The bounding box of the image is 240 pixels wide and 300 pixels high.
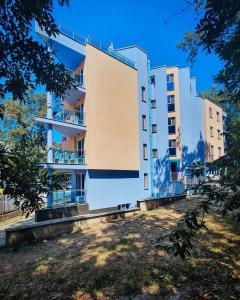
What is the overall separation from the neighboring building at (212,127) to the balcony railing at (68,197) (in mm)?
20427

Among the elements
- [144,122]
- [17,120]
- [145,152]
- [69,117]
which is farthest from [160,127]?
[17,120]

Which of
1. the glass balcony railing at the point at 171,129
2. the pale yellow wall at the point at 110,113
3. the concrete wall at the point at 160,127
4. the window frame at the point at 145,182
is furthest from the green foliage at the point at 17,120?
the glass balcony railing at the point at 171,129

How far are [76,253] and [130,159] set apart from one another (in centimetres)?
Result: 1661

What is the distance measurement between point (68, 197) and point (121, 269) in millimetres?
13793

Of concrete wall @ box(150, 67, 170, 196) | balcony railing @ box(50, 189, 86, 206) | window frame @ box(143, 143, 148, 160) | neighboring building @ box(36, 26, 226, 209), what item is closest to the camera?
balcony railing @ box(50, 189, 86, 206)

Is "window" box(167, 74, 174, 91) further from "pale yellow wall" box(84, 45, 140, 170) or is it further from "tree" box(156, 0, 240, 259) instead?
"tree" box(156, 0, 240, 259)

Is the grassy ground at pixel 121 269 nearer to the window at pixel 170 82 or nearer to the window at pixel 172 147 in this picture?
the window at pixel 172 147

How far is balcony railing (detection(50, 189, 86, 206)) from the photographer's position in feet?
60.6

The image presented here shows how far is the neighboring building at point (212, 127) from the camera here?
37.2m

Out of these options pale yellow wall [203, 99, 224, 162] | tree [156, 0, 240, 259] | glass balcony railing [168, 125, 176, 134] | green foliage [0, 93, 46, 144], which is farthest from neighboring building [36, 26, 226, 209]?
tree [156, 0, 240, 259]

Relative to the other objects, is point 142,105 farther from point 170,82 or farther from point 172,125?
point 170,82

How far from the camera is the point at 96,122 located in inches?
848

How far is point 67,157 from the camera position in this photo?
1991 cm

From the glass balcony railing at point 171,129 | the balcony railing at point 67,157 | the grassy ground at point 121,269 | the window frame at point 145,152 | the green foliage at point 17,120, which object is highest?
the green foliage at point 17,120
